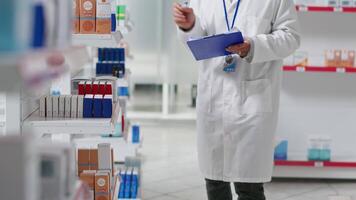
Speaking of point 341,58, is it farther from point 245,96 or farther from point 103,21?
point 103,21

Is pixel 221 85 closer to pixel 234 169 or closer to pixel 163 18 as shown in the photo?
pixel 234 169

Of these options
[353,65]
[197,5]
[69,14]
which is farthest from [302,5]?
[69,14]

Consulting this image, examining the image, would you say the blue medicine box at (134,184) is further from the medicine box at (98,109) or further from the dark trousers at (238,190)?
the medicine box at (98,109)

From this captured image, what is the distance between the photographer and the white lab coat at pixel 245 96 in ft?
10.4

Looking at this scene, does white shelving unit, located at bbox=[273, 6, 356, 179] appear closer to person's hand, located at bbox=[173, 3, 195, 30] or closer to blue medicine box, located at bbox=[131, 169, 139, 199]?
blue medicine box, located at bbox=[131, 169, 139, 199]

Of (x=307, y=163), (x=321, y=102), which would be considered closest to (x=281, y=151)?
(x=307, y=163)

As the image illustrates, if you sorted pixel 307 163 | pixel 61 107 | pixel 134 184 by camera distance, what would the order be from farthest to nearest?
1. pixel 307 163
2. pixel 134 184
3. pixel 61 107

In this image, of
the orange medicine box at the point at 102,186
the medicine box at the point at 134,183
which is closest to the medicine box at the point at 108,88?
the orange medicine box at the point at 102,186

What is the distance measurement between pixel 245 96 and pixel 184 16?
0.53 m

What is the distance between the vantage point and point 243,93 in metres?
3.19

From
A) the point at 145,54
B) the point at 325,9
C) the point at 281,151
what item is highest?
the point at 325,9

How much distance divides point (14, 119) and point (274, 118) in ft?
4.50

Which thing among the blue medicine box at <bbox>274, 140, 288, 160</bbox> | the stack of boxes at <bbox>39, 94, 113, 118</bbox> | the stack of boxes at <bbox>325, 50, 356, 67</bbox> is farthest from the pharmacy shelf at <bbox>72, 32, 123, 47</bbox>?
the stack of boxes at <bbox>325, 50, 356, 67</bbox>

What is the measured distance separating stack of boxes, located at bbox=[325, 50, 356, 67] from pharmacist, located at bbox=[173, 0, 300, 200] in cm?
236
